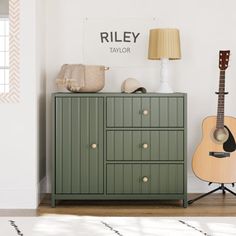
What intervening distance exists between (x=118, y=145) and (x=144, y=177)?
32 centimetres

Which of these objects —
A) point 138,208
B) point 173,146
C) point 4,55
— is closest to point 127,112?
point 173,146

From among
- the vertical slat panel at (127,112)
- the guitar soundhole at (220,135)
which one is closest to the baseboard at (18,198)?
the vertical slat panel at (127,112)

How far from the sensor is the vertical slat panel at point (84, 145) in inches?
171

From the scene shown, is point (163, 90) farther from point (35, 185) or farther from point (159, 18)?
point (35, 185)

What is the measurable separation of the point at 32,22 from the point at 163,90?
44.5 inches

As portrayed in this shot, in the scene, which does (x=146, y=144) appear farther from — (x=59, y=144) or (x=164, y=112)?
(x=59, y=144)

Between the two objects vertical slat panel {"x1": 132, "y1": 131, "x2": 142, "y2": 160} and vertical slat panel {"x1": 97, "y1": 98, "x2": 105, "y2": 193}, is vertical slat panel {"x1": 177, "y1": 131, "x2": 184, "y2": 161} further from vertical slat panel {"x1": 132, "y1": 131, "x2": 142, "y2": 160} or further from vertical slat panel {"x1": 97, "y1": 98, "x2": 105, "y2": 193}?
vertical slat panel {"x1": 97, "y1": 98, "x2": 105, "y2": 193}

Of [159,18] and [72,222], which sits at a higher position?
[159,18]

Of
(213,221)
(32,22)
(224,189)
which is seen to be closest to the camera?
(213,221)

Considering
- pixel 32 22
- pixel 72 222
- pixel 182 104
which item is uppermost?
pixel 32 22

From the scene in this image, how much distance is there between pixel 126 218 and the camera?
3971 mm

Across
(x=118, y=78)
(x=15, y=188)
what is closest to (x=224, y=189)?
(x=118, y=78)

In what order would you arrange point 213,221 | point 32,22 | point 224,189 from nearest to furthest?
point 213,221 < point 32,22 < point 224,189

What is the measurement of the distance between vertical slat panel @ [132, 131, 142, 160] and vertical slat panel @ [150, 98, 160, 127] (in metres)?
0.14
